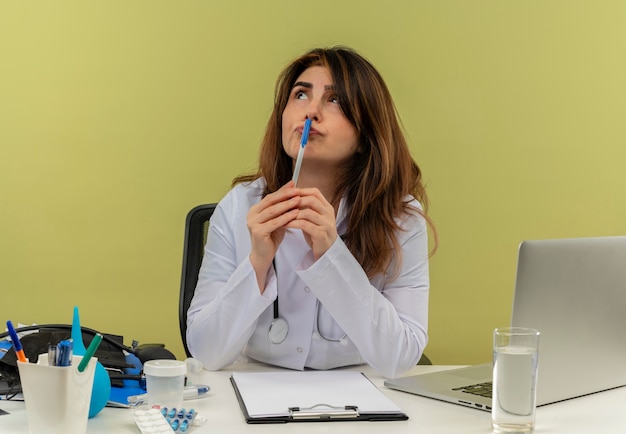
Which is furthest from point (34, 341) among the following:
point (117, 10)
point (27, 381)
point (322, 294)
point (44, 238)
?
point (117, 10)

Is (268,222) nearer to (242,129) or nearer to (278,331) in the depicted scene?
(278,331)

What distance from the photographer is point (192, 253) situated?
2240 millimetres

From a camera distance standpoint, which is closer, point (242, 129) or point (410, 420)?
point (410, 420)

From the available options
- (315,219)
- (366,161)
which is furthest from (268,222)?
(366,161)

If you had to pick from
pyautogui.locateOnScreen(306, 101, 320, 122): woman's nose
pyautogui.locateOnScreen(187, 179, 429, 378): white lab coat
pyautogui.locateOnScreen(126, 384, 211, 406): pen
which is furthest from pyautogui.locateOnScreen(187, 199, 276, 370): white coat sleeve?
pyautogui.locateOnScreen(306, 101, 320, 122): woman's nose

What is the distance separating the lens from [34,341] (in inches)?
56.4

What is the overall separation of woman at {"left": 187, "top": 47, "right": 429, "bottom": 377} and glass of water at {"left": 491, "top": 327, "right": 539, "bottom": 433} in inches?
18.0

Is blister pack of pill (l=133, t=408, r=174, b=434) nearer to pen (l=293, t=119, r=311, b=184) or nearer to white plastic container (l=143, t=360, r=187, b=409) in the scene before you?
white plastic container (l=143, t=360, r=187, b=409)

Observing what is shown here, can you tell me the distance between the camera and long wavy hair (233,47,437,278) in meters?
1.89

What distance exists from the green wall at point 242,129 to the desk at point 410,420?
61.7 inches

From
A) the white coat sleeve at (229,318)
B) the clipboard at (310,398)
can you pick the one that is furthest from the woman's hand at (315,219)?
the clipboard at (310,398)

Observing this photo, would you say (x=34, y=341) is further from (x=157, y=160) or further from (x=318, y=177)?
(x=157, y=160)

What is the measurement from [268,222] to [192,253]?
0.62 meters

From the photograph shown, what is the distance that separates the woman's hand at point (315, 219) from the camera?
1.67 meters
